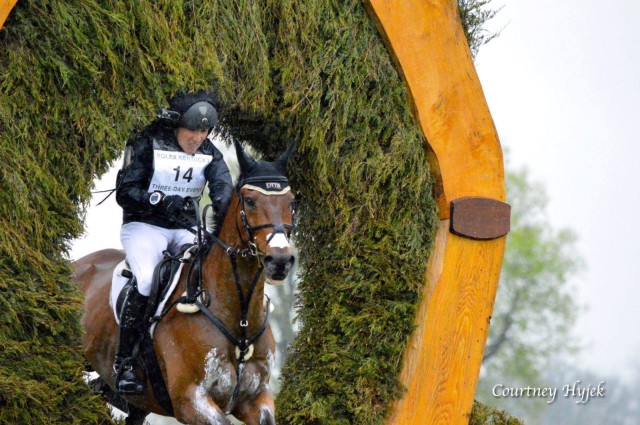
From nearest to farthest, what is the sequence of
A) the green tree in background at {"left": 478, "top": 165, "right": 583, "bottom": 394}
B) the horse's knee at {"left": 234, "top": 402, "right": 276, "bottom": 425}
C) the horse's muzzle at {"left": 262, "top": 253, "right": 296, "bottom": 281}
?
the horse's muzzle at {"left": 262, "top": 253, "right": 296, "bottom": 281} → the horse's knee at {"left": 234, "top": 402, "right": 276, "bottom": 425} → the green tree in background at {"left": 478, "top": 165, "right": 583, "bottom": 394}

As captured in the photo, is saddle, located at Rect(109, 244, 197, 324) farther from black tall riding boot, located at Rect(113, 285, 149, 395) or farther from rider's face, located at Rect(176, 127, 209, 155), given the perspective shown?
rider's face, located at Rect(176, 127, 209, 155)

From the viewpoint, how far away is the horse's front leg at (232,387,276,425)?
Result: 18.2ft

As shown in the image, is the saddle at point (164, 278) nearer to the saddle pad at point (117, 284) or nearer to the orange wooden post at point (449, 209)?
the saddle pad at point (117, 284)

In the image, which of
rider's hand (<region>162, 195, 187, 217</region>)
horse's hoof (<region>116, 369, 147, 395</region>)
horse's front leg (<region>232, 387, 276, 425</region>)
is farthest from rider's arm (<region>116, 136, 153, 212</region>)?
horse's front leg (<region>232, 387, 276, 425</region>)

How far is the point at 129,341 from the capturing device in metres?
5.85

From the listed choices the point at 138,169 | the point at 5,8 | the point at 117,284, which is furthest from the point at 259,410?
the point at 5,8

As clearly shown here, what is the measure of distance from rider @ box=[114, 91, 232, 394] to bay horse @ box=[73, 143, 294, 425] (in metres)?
0.18

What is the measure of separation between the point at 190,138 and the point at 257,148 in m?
0.88

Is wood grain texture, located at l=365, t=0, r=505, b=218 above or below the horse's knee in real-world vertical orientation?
above

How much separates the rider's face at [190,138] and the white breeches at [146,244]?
2.01ft

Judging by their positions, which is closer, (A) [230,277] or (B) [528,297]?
(A) [230,277]

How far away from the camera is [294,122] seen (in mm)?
6016

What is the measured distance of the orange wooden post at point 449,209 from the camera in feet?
20.0

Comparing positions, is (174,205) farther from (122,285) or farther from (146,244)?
(122,285)
